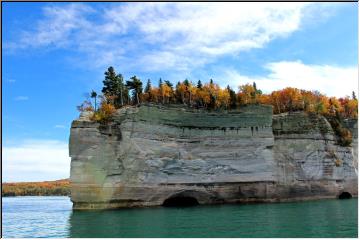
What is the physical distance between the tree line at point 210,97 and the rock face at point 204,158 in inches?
139

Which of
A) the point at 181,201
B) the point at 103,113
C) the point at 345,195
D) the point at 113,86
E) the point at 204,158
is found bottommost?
the point at 181,201

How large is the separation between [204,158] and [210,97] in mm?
9839

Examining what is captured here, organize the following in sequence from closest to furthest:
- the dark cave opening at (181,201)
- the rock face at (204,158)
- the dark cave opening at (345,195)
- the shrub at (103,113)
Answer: the rock face at (204,158), the shrub at (103,113), the dark cave opening at (181,201), the dark cave opening at (345,195)

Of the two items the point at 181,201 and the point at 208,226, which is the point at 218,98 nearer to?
the point at 181,201

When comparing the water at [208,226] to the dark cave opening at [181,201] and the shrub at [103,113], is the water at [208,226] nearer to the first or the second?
the shrub at [103,113]

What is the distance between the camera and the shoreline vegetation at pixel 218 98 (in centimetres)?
4474

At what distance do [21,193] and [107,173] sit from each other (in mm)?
82727

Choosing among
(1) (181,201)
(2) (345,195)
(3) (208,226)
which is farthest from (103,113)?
(2) (345,195)

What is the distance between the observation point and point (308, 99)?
49562 mm

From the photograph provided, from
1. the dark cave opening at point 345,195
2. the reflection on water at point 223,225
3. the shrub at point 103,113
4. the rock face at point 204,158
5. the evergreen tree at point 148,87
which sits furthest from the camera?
the evergreen tree at point 148,87

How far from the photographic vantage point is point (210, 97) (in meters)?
47.1

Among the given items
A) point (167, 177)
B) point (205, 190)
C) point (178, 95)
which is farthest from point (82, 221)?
point (178, 95)

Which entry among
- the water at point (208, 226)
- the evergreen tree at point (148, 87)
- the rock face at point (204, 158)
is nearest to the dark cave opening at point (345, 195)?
the rock face at point (204, 158)

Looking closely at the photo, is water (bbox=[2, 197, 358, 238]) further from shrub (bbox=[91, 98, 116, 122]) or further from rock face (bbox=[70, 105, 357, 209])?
shrub (bbox=[91, 98, 116, 122])
